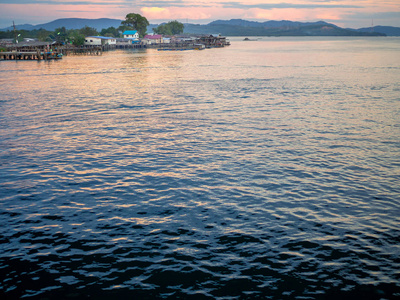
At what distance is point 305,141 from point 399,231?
42.0ft

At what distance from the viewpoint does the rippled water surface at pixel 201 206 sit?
1114 cm

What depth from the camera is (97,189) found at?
711 inches

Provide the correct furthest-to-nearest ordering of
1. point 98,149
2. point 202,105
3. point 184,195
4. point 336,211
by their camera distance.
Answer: point 202,105
point 98,149
point 184,195
point 336,211

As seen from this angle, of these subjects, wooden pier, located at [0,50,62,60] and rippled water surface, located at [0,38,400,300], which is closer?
rippled water surface, located at [0,38,400,300]

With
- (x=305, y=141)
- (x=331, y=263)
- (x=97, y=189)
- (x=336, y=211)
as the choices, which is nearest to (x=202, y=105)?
(x=305, y=141)

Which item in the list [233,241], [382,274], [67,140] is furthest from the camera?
[67,140]

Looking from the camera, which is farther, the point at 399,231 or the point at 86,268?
the point at 399,231

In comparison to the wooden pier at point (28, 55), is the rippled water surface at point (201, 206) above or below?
below

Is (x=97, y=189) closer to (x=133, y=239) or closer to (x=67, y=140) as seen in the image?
(x=133, y=239)

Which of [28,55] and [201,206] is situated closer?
[201,206]

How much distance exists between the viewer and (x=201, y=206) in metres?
16.1

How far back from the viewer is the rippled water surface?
36.6 feet

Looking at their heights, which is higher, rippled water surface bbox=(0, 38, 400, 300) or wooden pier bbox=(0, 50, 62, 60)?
wooden pier bbox=(0, 50, 62, 60)

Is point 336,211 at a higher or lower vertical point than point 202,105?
lower
